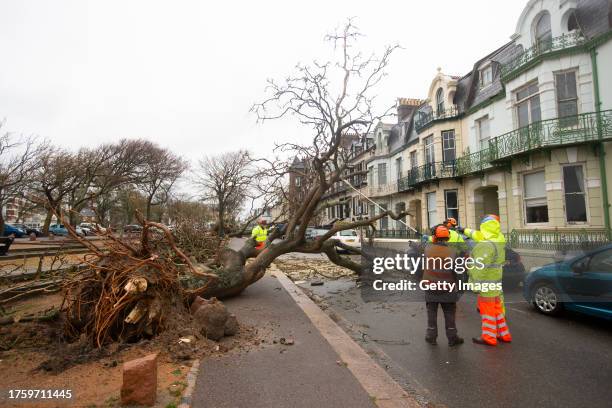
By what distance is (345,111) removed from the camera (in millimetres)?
9414

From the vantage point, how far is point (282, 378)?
4.12m

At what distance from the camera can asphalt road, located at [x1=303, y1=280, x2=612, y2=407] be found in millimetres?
3834

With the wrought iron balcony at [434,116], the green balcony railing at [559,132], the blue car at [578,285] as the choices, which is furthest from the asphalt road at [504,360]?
the wrought iron balcony at [434,116]

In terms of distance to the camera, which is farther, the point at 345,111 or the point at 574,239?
the point at 574,239

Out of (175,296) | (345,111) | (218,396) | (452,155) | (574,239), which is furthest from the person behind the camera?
(452,155)

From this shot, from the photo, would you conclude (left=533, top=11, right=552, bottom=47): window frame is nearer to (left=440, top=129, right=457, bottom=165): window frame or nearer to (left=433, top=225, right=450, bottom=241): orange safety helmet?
(left=440, top=129, right=457, bottom=165): window frame

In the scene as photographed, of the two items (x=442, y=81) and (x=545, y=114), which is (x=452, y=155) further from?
(x=545, y=114)

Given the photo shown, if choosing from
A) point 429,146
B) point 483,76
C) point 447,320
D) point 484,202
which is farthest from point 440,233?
point 429,146

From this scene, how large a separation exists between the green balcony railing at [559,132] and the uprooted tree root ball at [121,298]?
13.8 m

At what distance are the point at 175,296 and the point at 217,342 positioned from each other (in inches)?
41.7

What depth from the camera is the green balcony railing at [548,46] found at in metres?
13.5

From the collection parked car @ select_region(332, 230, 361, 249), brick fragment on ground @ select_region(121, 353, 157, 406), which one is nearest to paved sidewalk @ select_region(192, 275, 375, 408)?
brick fragment on ground @ select_region(121, 353, 157, 406)

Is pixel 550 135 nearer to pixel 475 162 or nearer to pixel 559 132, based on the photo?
pixel 559 132

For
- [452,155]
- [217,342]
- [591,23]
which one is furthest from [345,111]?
[452,155]
